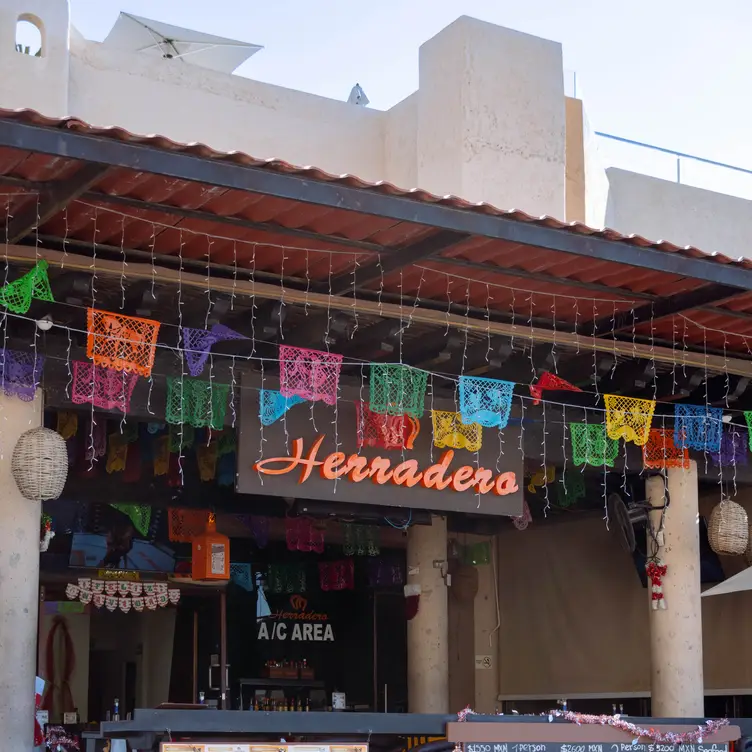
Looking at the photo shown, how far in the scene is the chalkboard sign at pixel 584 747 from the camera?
8188 mm

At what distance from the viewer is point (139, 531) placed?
40.3ft

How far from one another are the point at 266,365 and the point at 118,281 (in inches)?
57.3

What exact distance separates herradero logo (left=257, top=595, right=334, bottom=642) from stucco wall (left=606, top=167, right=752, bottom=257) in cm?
555

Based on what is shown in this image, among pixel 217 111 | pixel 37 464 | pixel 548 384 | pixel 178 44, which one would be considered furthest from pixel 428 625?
pixel 178 44

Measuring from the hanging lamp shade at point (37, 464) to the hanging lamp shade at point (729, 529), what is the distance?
5513 millimetres

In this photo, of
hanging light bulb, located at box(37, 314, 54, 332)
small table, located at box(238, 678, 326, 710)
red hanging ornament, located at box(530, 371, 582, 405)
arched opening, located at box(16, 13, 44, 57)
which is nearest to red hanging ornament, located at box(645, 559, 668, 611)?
red hanging ornament, located at box(530, 371, 582, 405)

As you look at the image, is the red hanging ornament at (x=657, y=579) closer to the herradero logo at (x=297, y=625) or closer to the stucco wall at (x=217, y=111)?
the stucco wall at (x=217, y=111)

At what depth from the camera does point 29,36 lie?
10.0 metres

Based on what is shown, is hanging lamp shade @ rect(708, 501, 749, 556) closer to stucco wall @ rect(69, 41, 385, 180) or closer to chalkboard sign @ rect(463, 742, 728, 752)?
chalkboard sign @ rect(463, 742, 728, 752)

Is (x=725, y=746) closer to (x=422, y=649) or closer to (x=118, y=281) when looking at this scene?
(x=422, y=649)

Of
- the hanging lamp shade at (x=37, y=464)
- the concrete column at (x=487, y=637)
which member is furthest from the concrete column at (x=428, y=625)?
the hanging lamp shade at (x=37, y=464)

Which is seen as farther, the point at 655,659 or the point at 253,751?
the point at 655,659

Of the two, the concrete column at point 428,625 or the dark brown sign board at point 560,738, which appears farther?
the concrete column at point 428,625

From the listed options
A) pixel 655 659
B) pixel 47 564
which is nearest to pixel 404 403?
pixel 655 659
